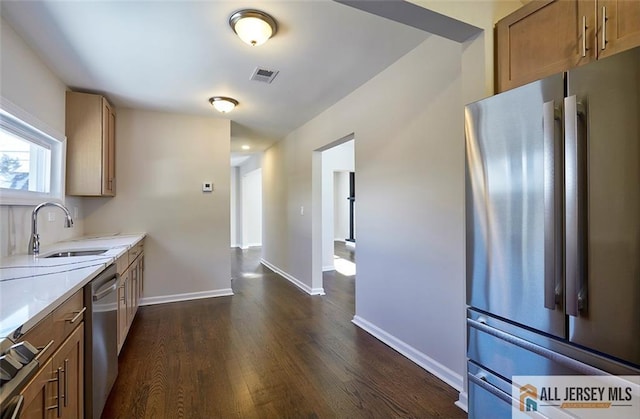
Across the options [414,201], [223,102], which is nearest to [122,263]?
[223,102]

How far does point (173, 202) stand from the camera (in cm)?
419

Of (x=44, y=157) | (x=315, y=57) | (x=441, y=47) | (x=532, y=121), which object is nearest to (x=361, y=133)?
(x=315, y=57)

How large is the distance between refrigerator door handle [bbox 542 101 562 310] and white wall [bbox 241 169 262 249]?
8296 mm

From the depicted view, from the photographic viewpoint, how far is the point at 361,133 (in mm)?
3215

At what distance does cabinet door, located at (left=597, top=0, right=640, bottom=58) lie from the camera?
114cm

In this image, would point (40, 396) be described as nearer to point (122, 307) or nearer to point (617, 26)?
point (122, 307)

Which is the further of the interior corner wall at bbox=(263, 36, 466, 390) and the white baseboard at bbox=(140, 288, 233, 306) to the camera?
the white baseboard at bbox=(140, 288, 233, 306)

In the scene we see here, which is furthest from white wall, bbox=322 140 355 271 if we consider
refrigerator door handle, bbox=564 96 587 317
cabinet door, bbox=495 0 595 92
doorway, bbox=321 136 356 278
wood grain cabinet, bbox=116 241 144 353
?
refrigerator door handle, bbox=564 96 587 317

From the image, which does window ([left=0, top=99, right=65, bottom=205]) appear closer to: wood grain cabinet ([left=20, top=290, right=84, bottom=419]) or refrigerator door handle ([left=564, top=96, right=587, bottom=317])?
wood grain cabinet ([left=20, top=290, right=84, bottom=419])

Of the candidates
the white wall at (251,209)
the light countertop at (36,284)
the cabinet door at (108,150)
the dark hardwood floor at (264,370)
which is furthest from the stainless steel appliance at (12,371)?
the white wall at (251,209)

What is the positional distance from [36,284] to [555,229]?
2.14 meters

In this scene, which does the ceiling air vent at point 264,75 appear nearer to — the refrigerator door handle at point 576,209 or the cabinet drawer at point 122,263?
the cabinet drawer at point 122,263

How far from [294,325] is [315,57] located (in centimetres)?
258

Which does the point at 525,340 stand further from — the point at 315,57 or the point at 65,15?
the point at 65,15
